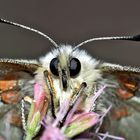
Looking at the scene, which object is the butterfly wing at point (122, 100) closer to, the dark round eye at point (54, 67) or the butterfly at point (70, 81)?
the butterfly at point (70, 81)

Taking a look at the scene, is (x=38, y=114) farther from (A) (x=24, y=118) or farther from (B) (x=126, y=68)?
(B) (x=126, y=68)

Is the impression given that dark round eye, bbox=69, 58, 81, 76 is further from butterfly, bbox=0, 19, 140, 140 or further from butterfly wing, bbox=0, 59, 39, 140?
butterfly wing, bbox=0, 59, 39, 140

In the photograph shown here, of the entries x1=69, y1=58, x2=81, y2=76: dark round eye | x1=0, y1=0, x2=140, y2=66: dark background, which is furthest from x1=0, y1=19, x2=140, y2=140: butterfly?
x1=0, y1=0, x2=140, y2=66: dark background

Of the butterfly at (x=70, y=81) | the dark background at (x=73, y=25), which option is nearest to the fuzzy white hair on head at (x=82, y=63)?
the butterfly at (x=70, y=81)

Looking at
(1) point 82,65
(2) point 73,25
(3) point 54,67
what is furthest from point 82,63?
(2) point 73,25

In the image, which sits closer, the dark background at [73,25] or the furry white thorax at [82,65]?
the furry white thorax at [82,65]

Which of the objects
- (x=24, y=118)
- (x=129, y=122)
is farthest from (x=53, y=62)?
(x=129, y=122)
